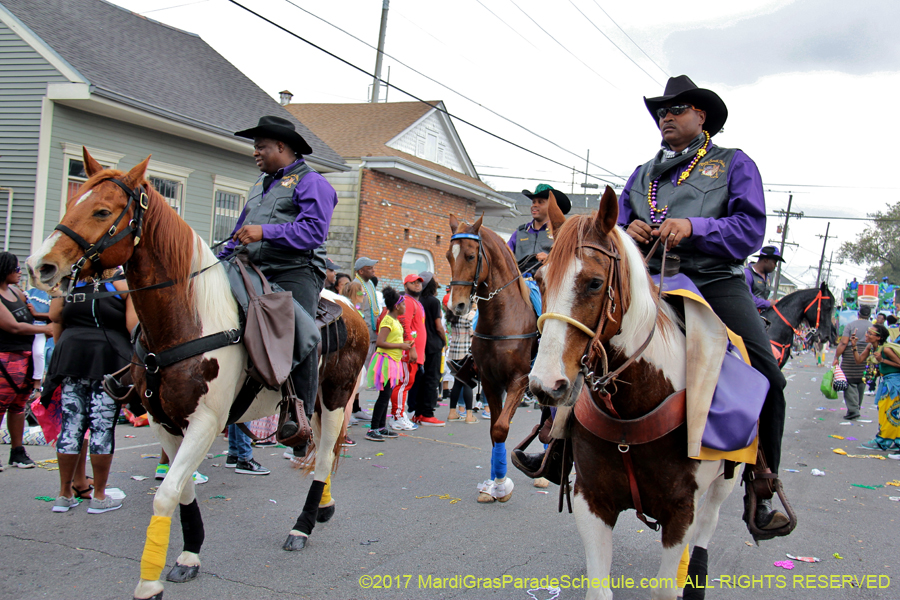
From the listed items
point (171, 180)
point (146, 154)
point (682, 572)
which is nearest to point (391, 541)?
point (682, 572)

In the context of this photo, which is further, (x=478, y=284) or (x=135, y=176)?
(x=478, y=284)

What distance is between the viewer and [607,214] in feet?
8.46

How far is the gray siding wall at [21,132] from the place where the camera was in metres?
12.1

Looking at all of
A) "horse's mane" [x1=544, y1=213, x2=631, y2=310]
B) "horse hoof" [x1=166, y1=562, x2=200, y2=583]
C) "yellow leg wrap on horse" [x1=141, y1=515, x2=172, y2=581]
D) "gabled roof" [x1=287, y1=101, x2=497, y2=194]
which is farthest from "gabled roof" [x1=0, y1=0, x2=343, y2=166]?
"horse's mane" [x1=544, y1=213, x2=631, y2=310]

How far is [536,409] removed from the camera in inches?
503

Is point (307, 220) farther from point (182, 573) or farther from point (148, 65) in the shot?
point (148, 65)

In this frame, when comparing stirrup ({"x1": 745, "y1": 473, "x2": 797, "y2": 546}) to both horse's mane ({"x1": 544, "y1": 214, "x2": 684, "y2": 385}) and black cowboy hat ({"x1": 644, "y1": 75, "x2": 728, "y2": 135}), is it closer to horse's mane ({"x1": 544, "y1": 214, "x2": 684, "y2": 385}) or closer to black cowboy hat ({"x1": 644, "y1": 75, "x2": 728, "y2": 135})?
horse's mane ({"x1": 544, "y1": 214, "x2": 684, "y2": 385})

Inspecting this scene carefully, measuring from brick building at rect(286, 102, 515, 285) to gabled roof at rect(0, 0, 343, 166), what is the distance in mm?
2285

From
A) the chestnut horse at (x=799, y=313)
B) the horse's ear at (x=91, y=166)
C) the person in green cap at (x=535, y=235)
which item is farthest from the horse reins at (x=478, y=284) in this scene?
the chestnut horse at (x=799, y=313)

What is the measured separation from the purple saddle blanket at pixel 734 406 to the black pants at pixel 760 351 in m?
0.24

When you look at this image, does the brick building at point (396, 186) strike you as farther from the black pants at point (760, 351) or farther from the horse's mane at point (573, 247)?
the horse's mane at point (573, 247)

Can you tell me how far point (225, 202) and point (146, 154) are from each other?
8.17 ft

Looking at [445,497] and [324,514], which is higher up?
[324,514]

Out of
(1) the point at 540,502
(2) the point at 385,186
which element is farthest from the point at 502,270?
(2) the point at 385,186
